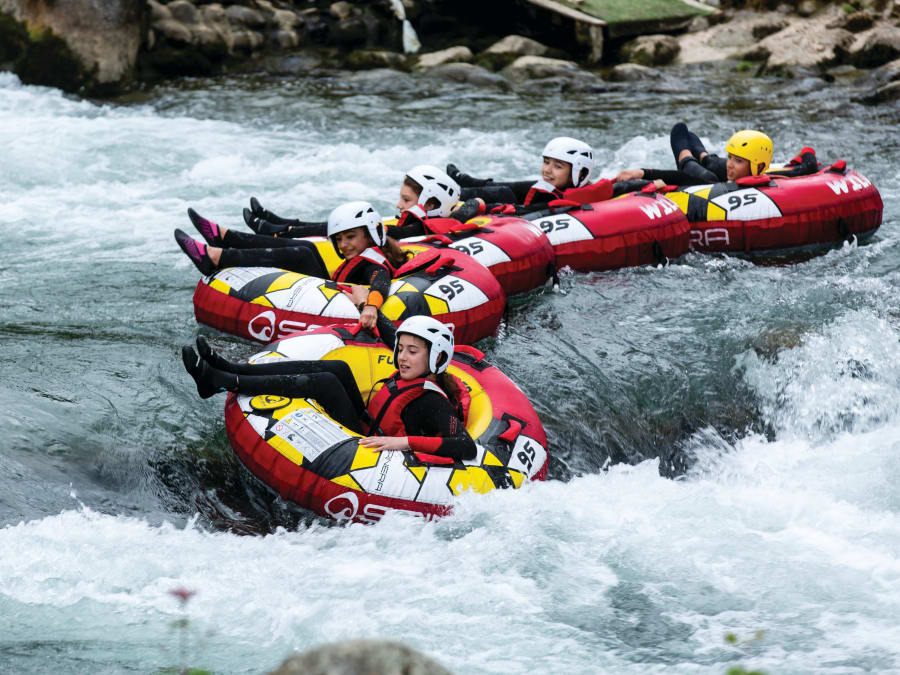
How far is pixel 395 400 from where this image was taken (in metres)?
5.55

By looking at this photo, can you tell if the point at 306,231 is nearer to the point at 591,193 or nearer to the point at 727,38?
the point at 591,193

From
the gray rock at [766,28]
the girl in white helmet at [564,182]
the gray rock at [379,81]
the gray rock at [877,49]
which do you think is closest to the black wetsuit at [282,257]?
the girl in white helmet at [564,182]

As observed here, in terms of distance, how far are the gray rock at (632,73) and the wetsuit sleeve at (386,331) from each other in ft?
39.1

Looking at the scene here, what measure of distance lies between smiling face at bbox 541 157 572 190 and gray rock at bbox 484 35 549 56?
9.79 m

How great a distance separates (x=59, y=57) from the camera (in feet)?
50.6

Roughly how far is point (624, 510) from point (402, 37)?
1509 cm

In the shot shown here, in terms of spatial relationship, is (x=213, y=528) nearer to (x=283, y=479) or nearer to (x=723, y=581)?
(x=283, y=479)

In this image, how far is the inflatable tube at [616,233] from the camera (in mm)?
8625

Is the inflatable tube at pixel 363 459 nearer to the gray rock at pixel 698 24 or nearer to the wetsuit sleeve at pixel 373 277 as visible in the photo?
the wetsuit sleeve at pixel 373 277

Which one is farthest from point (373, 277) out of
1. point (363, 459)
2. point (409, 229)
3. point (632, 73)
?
point (632, 73)

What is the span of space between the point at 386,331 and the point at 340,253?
4.06 ft

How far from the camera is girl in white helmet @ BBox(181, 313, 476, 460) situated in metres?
5.40

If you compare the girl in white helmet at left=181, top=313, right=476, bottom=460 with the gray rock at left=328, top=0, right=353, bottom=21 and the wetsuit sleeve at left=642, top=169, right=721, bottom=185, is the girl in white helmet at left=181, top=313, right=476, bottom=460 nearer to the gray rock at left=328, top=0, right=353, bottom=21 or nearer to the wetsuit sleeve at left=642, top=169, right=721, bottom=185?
the wetsuit sleeve at left=642, top=169, right=721, bottom=185

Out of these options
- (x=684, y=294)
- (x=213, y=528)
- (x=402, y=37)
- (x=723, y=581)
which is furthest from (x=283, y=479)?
(x=402, y=37)
